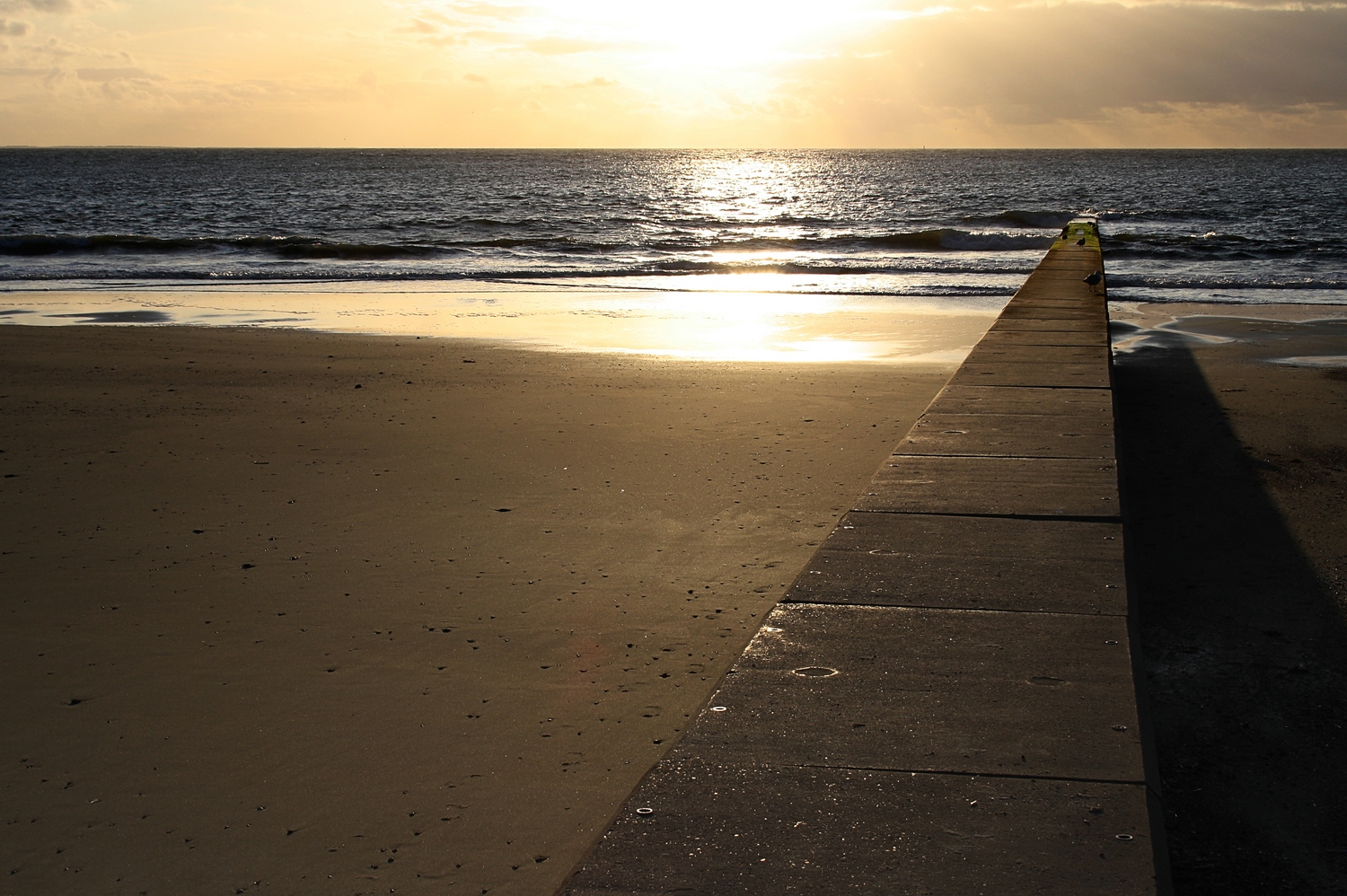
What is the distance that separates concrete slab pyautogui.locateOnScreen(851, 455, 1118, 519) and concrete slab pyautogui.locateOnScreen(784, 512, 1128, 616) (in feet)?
0.40

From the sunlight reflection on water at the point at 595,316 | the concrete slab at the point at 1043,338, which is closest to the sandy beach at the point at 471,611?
the concrete slab at the point at 1043,338

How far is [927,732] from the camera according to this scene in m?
2.28

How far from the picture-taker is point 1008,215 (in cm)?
3738

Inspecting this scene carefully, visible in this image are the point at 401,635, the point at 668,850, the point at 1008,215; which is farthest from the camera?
the point at 1008,215

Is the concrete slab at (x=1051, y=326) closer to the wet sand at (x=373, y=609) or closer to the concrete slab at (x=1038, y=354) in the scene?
the concrete slab at (x=1038, y=354)

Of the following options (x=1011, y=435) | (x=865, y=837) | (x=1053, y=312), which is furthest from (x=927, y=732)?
(x=1053, y=312)

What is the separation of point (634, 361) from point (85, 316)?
824 cm

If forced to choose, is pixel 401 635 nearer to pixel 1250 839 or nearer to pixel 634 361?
pixel 1250 839

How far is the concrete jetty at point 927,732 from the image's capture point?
6.01 ft

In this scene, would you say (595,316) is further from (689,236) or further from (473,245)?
(689,236)

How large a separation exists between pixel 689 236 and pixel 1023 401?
25884 millimetres

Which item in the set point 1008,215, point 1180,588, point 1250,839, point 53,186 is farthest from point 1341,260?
point 53,186

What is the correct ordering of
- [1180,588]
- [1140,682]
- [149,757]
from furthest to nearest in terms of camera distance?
[1180,588]
[149,757]
[1140,682]

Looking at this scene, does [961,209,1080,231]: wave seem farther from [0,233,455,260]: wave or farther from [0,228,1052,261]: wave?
[0,233,455,260]: wave
